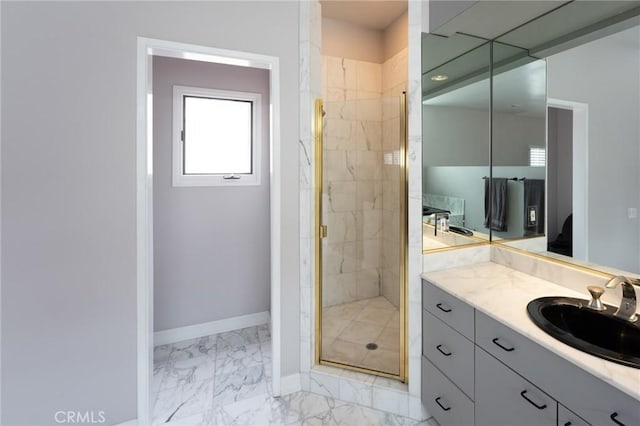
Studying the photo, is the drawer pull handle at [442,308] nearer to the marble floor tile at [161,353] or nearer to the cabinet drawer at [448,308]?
the cabinet drawer at [448,308]

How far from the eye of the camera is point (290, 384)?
2.02 metres

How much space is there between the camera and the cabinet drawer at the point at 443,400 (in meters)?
1.43

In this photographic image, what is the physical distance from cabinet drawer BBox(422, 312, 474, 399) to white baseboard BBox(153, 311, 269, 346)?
1732 millimetres

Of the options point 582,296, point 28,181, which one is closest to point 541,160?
point 582,296

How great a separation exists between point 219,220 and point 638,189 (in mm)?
2735

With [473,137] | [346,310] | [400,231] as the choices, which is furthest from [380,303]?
[473,137]

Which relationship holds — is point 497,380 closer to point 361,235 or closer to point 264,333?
point 361,235

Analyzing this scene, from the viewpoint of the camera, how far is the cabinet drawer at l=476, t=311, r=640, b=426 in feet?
2.74

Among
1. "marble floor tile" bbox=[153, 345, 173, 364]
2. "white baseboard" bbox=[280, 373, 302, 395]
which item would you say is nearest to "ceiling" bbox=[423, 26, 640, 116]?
"white baseboard" bbox=[280, 373, 302, 395]

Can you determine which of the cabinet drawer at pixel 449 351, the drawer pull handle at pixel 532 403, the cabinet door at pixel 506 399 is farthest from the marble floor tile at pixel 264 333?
the drawer pull handle at pixel 532 403

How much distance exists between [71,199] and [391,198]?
1.99 m

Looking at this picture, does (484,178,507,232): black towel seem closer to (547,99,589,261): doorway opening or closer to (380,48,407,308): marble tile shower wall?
(547,99,589,261): doorway opening

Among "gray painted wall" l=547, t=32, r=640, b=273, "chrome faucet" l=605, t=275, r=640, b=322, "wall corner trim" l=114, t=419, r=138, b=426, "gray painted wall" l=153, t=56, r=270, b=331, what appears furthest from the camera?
"gray painted wall" l=153, t=56, r=270, b=331

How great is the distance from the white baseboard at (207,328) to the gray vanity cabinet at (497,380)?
172 centimetres
